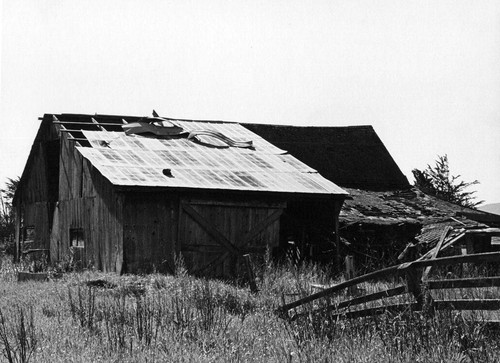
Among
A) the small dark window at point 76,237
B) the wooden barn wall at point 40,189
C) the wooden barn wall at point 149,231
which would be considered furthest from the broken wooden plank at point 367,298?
the wooden barn wall at point 40,189

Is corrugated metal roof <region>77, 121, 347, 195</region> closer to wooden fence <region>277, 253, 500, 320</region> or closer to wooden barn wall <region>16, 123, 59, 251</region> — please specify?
wooden barn wall <region>16, 123, 59, 251</region>

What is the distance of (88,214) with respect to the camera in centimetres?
2294

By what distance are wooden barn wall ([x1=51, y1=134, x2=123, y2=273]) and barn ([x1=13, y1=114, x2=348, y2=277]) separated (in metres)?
0.03

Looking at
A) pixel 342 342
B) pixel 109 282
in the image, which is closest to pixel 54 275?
pixel 109 282

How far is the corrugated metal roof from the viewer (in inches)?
834

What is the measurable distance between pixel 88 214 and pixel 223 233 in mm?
4003

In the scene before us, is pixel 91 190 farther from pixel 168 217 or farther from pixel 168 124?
pixel 168 124

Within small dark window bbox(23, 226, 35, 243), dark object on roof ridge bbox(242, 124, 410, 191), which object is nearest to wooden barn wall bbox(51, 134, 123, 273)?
small dark window bbox(23, 226, 35, 243)

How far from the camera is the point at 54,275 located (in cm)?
1941

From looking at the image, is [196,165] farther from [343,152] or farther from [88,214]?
[343,152]

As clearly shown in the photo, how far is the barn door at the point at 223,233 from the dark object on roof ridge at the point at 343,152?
25.5 feet

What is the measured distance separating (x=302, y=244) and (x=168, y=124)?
6630 mm

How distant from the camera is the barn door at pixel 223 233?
69.3 feet

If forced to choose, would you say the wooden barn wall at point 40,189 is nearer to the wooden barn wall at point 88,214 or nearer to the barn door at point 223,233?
the wooden barn wall at point 88,214
